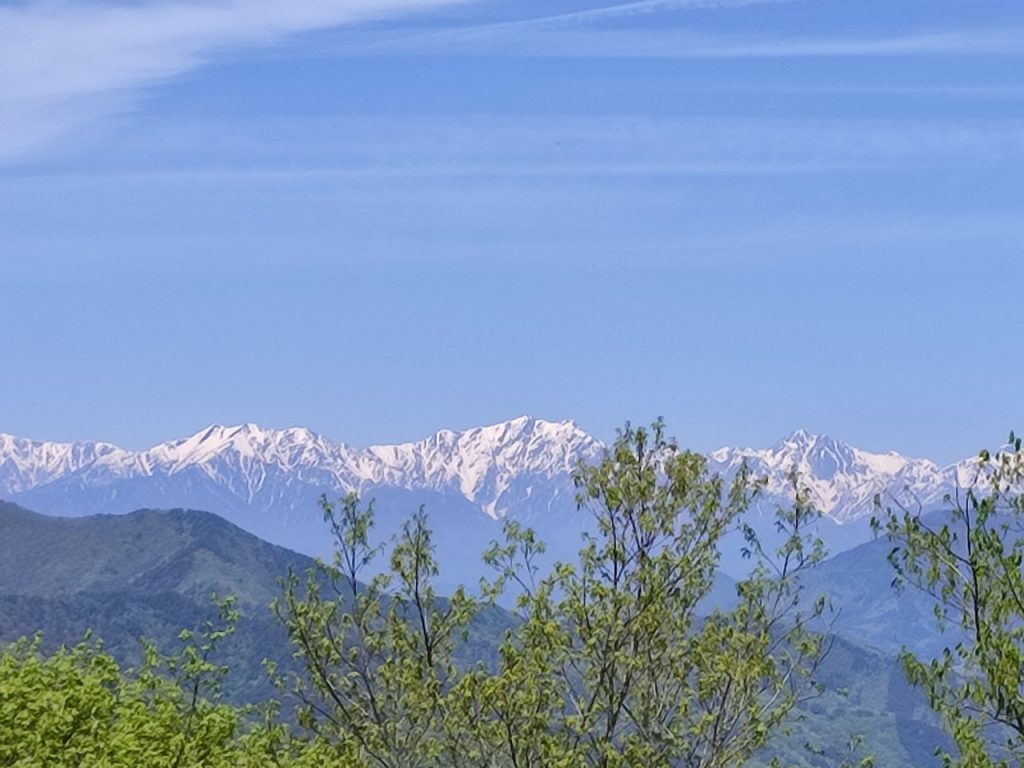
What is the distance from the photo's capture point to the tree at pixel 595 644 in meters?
37.2

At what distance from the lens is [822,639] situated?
1602 inches

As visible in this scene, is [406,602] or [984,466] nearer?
[984,466]

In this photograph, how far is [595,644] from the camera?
38.8 m

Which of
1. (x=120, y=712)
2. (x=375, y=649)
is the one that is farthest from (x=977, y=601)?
(x=120, y=712)

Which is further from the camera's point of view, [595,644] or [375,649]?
[375,649]

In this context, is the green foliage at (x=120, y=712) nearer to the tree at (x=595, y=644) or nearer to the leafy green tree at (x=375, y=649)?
the leafy green tree at (x=375, y=649)

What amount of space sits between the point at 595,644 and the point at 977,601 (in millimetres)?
10396

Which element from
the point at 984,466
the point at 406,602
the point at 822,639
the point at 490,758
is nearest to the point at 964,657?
the point at 984,466

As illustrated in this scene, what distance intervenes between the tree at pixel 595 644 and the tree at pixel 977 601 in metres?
5.74

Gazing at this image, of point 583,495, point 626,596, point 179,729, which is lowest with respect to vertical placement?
point 179,729

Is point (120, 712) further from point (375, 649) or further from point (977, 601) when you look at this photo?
point (977, 601)

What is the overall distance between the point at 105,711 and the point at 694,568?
17229mm

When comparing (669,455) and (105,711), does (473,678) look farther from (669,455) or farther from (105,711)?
(105,711)

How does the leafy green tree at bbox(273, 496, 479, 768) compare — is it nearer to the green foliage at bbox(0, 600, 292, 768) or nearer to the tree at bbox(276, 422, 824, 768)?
the tree at bbox(276, 422, 824, 768)
